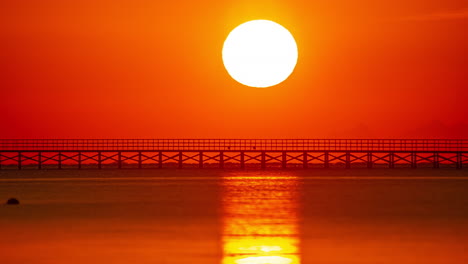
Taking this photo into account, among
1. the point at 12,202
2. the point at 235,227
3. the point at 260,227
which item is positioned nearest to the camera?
the point at 260,227

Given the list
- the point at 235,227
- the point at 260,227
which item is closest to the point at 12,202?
the point at 235,227

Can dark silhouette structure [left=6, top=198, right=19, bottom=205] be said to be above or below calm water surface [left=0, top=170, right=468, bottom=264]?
above

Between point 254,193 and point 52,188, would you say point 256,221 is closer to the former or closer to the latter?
point 254,193

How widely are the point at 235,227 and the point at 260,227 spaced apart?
0.61 meters

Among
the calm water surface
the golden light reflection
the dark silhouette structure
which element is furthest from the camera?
the dark silhouette structure

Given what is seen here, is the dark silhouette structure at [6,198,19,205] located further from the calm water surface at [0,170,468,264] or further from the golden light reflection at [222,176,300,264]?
the golden light reflection at [222,176,300,264]

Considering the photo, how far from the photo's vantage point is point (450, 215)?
93.6 feet

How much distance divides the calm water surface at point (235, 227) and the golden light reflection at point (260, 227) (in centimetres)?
2

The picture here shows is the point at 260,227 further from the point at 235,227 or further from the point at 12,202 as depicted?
the point at 12,202

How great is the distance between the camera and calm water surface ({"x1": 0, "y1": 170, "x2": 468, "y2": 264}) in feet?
60.2

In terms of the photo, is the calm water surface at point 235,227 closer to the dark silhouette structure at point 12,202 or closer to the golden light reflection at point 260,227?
the golden light reflection at point 260,227

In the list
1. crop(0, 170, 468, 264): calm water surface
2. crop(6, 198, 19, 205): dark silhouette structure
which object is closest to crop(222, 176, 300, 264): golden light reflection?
crop(0, 170, 468, 264): calm water surface

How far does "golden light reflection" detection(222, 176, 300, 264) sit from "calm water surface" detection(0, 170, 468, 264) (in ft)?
0.08

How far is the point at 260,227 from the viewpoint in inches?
934
